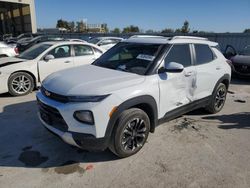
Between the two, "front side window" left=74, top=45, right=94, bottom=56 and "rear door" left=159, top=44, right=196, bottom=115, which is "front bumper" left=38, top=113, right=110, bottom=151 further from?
"front side window" left=74, top=45, right=94, bottom=56

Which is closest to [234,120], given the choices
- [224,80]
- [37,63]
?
[224,80]

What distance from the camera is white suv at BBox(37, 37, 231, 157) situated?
2.93 metres

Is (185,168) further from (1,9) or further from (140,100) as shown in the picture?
(1,9)

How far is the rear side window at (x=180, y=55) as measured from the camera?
3860 millimetres

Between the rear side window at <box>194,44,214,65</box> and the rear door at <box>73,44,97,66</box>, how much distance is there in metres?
4.14

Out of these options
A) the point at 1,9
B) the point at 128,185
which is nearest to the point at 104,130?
the point at 128,185

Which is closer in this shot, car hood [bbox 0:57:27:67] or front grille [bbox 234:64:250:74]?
car hood [bbox 0:57:27:67]

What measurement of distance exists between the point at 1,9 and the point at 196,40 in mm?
47476

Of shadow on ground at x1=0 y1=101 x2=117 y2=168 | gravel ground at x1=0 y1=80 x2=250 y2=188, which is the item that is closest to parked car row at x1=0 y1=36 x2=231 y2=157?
gravel ground at x1=0 y1=80 x2=250 y2=188

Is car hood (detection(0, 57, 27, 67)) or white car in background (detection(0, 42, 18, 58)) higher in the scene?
car hood (detection(0, 57, 27, 67))

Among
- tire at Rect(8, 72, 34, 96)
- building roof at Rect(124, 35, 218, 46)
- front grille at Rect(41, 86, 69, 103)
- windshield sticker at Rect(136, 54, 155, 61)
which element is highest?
building roof at Rect(124, 35, 218, 46)

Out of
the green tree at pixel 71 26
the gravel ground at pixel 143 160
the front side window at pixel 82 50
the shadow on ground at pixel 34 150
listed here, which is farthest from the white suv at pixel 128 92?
the green tree at pixel 71 26

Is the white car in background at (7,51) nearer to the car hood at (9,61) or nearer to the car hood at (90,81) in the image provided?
the car hood at (9,61)

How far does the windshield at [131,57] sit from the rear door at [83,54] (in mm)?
3142
